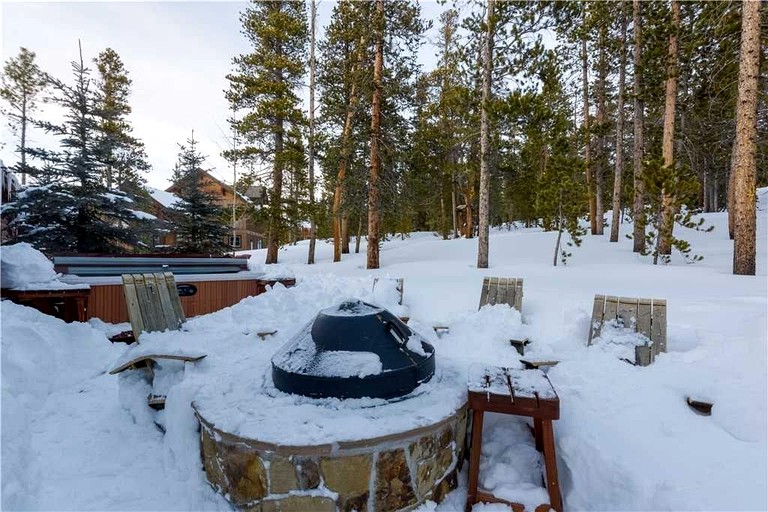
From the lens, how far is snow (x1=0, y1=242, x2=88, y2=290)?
4.95 metres

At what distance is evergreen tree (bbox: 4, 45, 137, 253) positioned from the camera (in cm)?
921

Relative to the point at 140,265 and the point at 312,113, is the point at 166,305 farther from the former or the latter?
the point at 312,113

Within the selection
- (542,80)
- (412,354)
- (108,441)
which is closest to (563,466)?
(412,354)

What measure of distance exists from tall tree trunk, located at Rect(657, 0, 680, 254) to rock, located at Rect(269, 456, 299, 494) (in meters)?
8.75

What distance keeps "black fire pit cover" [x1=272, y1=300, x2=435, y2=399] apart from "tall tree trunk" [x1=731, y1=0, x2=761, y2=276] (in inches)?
282

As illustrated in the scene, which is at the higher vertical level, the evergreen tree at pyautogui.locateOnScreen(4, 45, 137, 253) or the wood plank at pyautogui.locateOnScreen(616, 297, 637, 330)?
the evergreen tree at pyautogui.locateOnScreen(4, 45, 137, 253)

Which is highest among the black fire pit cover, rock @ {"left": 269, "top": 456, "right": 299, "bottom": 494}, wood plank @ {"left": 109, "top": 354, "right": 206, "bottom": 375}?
the black fire pit cover

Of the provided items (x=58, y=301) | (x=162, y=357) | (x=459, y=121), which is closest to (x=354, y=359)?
(x=162, y=357)

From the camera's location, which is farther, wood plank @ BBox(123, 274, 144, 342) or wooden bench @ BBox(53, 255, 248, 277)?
wooden bench @ BBox(53, 255, 248, 277)

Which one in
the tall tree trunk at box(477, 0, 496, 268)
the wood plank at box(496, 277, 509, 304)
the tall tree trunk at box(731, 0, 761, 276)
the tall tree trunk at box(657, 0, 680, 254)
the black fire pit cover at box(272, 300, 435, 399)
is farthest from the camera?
the tall tree trunk at box(477, 0, 496, 268)

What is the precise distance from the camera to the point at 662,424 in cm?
266

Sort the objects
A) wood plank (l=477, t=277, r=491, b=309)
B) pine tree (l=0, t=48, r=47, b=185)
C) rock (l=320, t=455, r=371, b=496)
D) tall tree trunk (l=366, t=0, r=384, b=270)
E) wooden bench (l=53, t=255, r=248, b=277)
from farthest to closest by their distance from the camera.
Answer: pine tree (l=0, t=48, r=47, b=185) < tall tree trunk (l=366, t=0, r=384, b=270) < wooden bench (l=53, t=255, r=248, b=277) < wood plank (l=477, t=277, r=491, b=309) < rock (l=320, t=455, r=371, b=496)

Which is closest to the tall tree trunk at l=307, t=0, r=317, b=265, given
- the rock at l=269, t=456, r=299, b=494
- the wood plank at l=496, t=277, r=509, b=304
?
the wood plank at l=496, t=277, r=509, b=304

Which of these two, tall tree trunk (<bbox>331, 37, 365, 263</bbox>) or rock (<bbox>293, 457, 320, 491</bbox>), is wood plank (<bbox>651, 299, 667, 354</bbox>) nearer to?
rock (<bbox>293, 457, 320, 491</bbox>)
